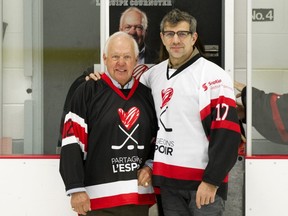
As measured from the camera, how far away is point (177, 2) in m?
3.87

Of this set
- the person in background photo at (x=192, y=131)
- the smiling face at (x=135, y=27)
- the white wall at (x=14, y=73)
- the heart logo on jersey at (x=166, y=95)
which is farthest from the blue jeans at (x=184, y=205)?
the smiling face at (x=135, y=27)

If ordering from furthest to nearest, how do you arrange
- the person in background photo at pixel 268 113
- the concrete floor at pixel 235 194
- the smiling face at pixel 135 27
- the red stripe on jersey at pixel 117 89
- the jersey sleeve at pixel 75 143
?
the smiling face at pixel 135 27
the person in background photo at pixel 268 113
the concrete floor at pixel 235 194
the red stripe on jersey at pixel 117 89
the jersey sleeve at pixel 75 143

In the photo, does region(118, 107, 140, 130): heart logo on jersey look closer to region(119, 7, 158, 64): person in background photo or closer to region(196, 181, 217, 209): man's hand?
region(196, 181, 217, 209): man's hand

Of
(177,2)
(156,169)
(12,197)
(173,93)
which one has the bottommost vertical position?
(12,197)

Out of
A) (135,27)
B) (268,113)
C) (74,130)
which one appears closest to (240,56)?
(268,113)

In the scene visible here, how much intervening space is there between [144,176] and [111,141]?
0.79 ft

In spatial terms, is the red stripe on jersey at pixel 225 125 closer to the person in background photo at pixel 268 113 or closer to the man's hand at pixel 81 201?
the man's hand at pixel 81 201

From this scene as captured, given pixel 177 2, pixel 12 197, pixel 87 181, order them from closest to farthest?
pixel 87 181
pixel 12 197
pixel 177 2

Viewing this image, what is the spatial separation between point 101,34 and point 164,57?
42 cm

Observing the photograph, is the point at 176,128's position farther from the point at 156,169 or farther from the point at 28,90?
the point at 28,90

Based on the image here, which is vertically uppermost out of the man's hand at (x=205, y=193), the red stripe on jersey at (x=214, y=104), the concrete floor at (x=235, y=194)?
the red stripe on jersey at (x=214, y=104)

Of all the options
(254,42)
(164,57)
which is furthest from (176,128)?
(254,42)

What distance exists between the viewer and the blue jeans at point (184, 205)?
2.67 metres

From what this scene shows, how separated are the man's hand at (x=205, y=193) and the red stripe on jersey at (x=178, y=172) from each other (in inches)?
3.0
